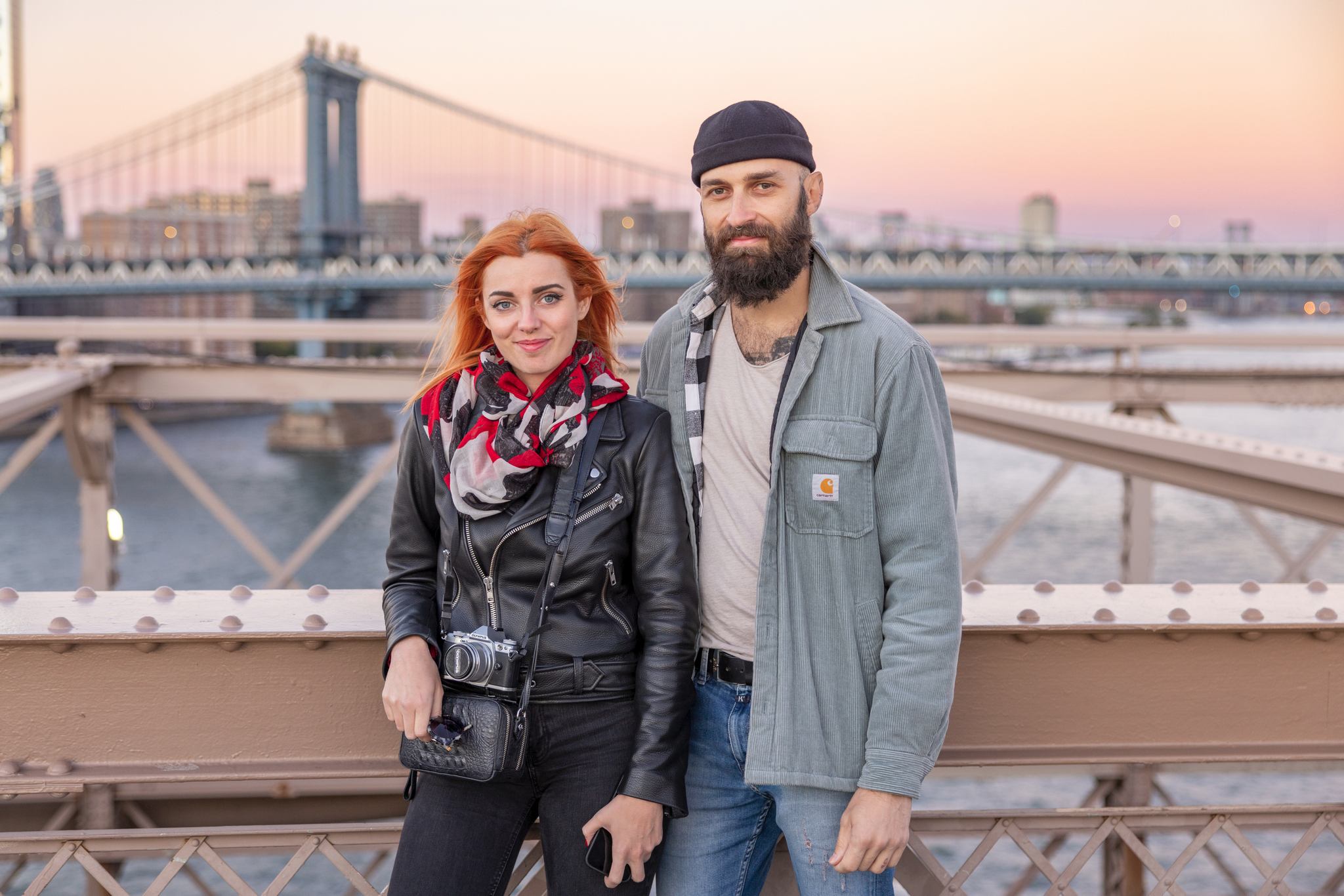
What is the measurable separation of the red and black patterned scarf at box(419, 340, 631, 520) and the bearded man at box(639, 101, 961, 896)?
0.17 meters

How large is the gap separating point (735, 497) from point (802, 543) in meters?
0.14

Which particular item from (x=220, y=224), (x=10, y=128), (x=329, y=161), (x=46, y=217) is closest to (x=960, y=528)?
(x=329, y=161)

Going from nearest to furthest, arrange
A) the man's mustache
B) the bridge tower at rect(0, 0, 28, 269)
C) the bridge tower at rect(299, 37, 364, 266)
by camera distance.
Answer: the man's mustache → the bridge tower at rect(299, 37, 364, 266) → the bridge tower at rect(0, 0, 28, 269)

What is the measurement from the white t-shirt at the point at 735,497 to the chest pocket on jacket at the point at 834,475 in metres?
0.08

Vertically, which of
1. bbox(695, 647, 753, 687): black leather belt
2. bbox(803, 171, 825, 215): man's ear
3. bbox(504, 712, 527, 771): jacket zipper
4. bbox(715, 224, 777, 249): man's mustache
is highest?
bbox(803, 171, 825, 215): man's ear

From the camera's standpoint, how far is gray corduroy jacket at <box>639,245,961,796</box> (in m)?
1.57

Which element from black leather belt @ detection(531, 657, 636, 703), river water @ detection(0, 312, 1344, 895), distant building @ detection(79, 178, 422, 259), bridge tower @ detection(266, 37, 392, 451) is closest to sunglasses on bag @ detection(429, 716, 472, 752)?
black leather belt @ detection(531, 657, 636, 703)

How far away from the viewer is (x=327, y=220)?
1713 inches

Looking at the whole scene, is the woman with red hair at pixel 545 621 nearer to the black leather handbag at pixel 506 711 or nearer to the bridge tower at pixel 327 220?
the black leather handbag at pixel 506 711

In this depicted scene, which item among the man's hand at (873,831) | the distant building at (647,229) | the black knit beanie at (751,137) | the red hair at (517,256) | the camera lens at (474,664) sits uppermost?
the distant building at (647,229)

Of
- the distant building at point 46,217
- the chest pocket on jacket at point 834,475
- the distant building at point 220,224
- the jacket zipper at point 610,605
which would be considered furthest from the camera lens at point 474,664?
the distant building at point 46,217

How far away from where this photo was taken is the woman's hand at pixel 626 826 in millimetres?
1597

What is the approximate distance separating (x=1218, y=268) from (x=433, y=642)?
3968 cm

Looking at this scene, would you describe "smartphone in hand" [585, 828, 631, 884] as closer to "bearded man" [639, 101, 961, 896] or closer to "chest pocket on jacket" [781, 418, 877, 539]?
"bearded man" [639, 101, 961, 896]
